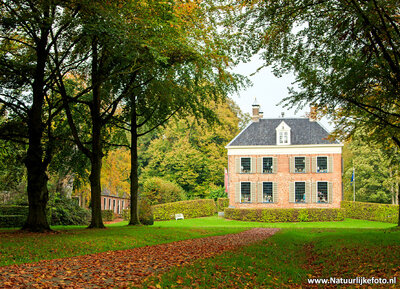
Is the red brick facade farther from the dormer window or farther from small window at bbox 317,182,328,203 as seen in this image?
small window at bbox 317,182,328,203

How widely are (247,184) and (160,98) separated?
2356 cm

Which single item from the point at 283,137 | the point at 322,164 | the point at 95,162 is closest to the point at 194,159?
the point at 283,137

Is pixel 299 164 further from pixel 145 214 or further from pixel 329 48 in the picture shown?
pixel 329 48

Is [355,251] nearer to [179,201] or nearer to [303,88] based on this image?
[303,88]

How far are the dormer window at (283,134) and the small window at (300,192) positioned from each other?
4.26m

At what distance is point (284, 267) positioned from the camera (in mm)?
9570

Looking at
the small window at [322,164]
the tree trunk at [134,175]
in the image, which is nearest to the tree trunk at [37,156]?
the tree trunk at [134,175]

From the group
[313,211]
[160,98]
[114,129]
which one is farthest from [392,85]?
[313,211]

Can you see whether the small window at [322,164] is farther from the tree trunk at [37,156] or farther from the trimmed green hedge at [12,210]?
the tree trunk at [37,156]

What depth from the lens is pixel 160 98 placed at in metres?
19.1

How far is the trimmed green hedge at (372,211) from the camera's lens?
3512 centimetres

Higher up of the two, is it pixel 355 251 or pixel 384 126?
pixel 384 126

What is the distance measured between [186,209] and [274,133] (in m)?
11.7

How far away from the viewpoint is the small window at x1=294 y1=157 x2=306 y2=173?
40.1m
